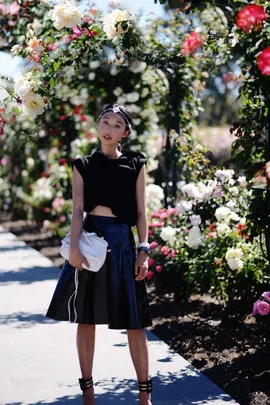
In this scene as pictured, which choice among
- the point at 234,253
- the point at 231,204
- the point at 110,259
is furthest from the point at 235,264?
the point at 110,259

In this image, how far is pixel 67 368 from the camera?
4809mm

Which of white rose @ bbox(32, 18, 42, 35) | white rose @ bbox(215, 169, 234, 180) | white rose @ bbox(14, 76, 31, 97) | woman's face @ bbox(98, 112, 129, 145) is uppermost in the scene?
white rose @ bbox(32, 18, 42, 35)

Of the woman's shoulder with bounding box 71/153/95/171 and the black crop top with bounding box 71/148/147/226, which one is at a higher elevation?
the woman's shoulder with bounding box 71/153/95/171

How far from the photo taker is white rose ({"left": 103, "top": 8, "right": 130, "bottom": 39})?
4.78m

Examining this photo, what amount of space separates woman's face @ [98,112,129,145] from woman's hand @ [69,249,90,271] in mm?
587

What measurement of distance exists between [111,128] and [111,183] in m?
0.29

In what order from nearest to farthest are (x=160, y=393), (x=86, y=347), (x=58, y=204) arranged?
(x=86, y=347)
(x=160, y=393)
(x=58, y=204)

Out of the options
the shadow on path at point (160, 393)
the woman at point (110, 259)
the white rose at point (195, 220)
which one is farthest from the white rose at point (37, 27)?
the shadow on path at point (160, 393)

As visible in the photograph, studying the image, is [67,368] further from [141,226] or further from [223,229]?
[223,229]

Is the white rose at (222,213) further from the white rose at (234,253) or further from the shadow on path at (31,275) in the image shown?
the shadow on path at (31,275)

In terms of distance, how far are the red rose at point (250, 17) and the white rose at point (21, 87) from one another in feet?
4.76

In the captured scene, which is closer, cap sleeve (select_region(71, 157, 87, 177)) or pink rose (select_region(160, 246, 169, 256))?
cap sleeve (select_region(71, 157, 87, 177))

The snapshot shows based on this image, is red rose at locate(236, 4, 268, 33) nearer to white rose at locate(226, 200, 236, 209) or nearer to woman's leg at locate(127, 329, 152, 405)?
woman's leg at locate(127, 329, 152, 405)

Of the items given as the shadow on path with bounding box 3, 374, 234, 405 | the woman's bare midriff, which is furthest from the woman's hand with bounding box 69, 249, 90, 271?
the shadow on path with bounding box 3, 374, 234, 405
